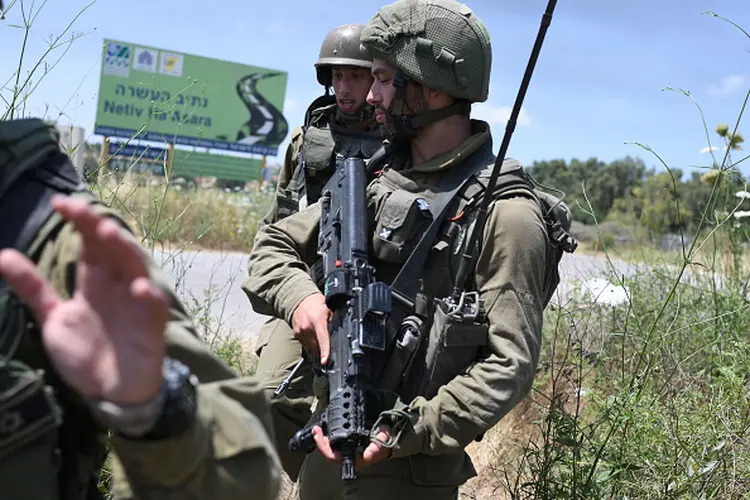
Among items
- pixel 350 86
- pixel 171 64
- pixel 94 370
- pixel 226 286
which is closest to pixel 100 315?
pixel 94 370

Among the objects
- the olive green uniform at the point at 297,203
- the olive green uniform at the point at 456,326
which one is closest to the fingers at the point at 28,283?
the olive green uniform at the point at 456,326

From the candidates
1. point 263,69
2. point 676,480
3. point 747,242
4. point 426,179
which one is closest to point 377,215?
point 426,179

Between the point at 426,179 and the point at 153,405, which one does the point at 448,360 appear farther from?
the point at 153,405

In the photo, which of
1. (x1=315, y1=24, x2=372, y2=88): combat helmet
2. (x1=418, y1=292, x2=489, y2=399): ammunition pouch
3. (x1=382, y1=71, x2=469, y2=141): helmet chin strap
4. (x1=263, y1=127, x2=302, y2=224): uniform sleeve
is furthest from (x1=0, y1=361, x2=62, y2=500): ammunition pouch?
(x1=315, y1=24, x2=372, y2=88): combat helmet

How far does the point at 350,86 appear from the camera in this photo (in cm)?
413

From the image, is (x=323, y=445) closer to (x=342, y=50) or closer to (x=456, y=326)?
(x=456, y=326)

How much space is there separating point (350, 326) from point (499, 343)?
1.36ft

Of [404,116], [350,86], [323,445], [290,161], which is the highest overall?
[350,86]

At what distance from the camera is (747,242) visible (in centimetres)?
489

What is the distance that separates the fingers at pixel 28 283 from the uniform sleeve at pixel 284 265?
1.61m

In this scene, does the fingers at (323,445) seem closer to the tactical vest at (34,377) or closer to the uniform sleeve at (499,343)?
the uniform sleeve at (499,343)

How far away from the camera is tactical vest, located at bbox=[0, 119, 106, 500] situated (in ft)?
3.71

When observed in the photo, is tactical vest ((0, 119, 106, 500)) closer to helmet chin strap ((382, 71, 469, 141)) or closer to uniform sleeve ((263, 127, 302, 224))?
helmet chin strap ((382, 71, 469, 141))

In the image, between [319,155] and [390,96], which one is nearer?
[390,96]
